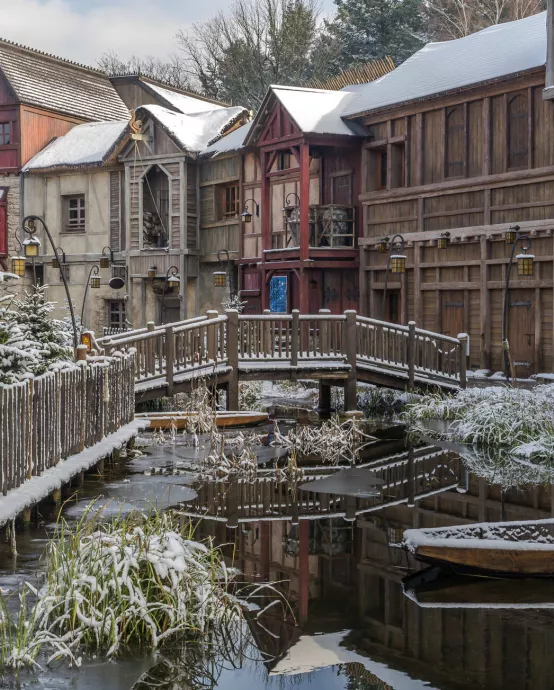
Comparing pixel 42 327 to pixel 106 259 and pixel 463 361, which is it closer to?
pixel 463 361

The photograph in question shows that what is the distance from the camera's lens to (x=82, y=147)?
36719 millimetres

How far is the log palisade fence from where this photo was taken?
33.6 ft

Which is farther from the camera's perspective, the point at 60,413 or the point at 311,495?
the point at 311,495

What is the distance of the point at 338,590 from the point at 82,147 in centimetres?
3031

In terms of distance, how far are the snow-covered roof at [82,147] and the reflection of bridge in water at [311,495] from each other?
22.7m

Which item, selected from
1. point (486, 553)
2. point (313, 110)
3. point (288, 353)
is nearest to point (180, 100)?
point (313, 110)

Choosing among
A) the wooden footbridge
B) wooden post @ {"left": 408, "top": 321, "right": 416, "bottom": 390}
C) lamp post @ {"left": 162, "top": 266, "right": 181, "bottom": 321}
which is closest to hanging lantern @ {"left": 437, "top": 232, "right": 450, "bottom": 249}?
the wooden footbridge

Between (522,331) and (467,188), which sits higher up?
(467,188)

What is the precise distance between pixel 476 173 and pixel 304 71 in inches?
1077

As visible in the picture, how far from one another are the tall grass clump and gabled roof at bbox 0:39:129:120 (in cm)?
2438

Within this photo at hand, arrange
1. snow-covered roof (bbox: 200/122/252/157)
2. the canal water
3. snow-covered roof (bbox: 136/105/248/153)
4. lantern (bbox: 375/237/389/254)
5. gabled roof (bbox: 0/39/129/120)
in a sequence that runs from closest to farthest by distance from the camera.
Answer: the canal water < lantern (bbox: 375/237/389/254) < snow-covered roof (bbox: 200/122/252/157) < snow-covered roof (bbox: 136/105/248/153) < gabled roof (bbox: 0/39/129/120)

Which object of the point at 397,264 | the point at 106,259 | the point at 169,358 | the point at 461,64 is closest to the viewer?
the point at 169,358

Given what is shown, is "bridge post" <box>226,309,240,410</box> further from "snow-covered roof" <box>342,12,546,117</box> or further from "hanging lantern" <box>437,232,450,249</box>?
"snow-covered roof" <box>342,12,546,117</box>

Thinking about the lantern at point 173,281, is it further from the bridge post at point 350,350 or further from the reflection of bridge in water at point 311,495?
the reflection of bridge in water at point 311,495
